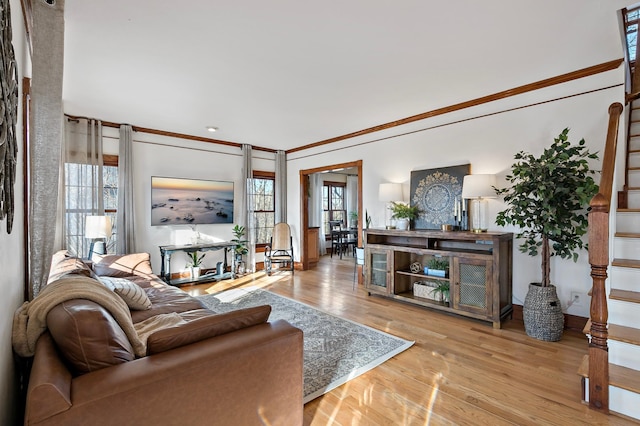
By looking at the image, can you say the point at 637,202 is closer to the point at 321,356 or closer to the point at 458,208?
the point at 458,208

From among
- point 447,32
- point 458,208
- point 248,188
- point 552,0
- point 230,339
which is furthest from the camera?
point 248,188

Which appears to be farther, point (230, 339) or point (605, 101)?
point (605, 101)

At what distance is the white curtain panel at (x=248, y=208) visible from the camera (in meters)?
6.12

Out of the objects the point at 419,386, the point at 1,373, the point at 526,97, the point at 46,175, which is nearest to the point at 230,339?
the point at 1,373

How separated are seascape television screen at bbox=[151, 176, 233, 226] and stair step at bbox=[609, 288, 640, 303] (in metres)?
5.39

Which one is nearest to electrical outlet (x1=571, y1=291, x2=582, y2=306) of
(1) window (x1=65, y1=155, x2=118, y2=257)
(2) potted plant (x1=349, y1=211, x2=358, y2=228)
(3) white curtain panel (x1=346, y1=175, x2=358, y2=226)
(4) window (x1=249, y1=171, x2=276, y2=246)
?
(4) window (x1=249, y1=171, x2=276, y2=246)

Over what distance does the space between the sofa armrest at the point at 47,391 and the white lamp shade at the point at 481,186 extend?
365 cm

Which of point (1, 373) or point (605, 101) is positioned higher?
point (605, 101)

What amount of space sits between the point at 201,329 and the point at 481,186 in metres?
3.23

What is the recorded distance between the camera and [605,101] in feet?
9.81

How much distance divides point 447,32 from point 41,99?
271cm

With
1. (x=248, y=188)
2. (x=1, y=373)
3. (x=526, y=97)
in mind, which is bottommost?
(x=1, y=373)

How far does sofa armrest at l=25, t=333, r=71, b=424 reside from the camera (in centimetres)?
92

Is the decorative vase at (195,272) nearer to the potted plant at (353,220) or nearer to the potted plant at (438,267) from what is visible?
the potted plant at (438,267)
